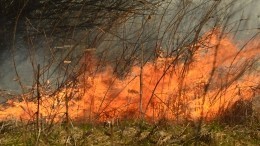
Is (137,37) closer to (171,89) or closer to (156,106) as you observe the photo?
(171,89)

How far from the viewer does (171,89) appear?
6199 millimetres

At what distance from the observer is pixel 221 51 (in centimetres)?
737

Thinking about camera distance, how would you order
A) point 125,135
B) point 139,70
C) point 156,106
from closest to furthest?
1. point 125,135
2. point 156,106
3. point 139,70

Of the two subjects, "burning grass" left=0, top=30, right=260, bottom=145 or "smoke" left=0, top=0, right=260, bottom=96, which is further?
"smoke" left=0, top=0, right=260, bottom=96

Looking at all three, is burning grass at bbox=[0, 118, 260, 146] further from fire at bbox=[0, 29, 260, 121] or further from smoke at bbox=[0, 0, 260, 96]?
smoke at bbox=[0, 0, 260, 96]

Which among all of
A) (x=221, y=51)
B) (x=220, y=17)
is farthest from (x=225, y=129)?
(x=220, y=17)

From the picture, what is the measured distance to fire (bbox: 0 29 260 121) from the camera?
5848mm

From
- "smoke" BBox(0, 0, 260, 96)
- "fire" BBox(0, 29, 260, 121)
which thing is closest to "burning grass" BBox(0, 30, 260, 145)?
"fire" BBox(0, 29, 260, 121)

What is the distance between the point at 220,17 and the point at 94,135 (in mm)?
4242

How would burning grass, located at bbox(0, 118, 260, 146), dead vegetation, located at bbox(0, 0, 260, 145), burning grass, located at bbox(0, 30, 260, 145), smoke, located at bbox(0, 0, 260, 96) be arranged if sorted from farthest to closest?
smoke, located at bbox(0, 0, 260, 96) < dead vegetation, located at bbox(0, 0, 260, 145) < burning grass, located at bbox(0, 30, 260, 145) < burning grass, located at bbox(0, 118, 260, 146)

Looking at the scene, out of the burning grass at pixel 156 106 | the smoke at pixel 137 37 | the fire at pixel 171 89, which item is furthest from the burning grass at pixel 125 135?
the smoke at pixel 137 37

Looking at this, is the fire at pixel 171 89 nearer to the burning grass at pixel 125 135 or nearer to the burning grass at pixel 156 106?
the burning grass at pixel 156 106

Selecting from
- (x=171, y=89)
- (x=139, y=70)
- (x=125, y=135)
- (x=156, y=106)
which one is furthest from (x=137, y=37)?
(x=125, y=135)

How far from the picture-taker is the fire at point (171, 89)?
5.85 m
